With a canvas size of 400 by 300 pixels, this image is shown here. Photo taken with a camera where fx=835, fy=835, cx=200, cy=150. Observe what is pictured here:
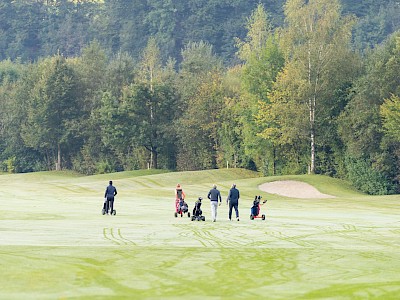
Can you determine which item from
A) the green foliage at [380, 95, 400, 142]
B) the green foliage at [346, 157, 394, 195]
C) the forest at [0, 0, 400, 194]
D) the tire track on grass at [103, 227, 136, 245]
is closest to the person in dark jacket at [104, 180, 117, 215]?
the tire track on grass at [103, 227, 136, 245]

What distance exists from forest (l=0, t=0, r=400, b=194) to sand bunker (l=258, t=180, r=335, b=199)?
5533mm

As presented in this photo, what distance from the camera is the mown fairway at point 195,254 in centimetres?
1975

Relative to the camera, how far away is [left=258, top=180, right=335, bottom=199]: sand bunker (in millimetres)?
68206

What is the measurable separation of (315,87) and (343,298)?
59.0m

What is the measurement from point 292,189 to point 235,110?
62.3ft

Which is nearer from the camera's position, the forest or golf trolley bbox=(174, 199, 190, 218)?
golf trolley bbox=(174, 199, 190, 218)

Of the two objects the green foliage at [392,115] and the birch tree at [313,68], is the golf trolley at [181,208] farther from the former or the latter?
the birch tree at [313,68]

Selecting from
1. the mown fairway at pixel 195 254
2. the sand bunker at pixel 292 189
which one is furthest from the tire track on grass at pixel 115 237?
the sand bunker at pixel 292 189

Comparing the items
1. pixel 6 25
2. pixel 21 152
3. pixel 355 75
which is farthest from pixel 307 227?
pixel 6 25

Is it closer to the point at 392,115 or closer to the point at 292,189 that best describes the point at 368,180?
the point at 292,189

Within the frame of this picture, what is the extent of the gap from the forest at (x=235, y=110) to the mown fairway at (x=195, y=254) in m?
21.3

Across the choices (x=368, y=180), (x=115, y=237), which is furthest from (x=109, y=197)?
(x=368, y=180)

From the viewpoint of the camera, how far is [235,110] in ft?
286

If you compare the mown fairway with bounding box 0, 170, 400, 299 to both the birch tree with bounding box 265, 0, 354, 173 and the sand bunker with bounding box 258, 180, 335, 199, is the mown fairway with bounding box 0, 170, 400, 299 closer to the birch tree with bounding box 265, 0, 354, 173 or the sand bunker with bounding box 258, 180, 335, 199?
the sand bunker with bounding box 258, 180, 335, 199
